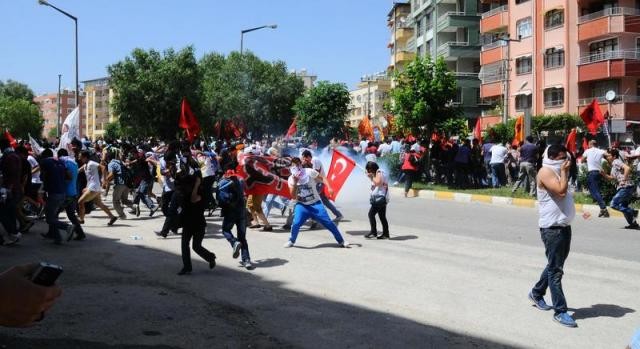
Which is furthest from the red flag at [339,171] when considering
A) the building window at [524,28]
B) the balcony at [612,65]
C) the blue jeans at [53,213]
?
the building window at [524,28]

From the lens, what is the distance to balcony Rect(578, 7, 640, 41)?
3956 cm

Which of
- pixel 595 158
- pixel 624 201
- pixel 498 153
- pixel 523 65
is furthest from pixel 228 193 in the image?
pixel 523 65

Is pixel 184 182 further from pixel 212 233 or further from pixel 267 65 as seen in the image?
pixel 267 65

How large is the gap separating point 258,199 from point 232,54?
4994cm

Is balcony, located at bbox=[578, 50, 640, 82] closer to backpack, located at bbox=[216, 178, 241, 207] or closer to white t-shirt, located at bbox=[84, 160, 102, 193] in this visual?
white t-shirt, located at bbox=[84, 160, 102, 193]

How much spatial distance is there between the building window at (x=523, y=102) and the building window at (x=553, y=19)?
4954 mm

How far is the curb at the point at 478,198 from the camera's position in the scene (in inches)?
655

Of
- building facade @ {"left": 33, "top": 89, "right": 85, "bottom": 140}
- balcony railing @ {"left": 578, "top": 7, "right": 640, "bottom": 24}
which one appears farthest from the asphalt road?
building facade @ {"left": 33, "top": 89, "right": 85, "bottom": 140}

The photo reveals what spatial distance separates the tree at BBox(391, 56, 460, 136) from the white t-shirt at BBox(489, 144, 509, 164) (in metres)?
3.19

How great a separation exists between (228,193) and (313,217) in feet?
5.90

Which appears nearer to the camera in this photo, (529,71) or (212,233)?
(212,233)

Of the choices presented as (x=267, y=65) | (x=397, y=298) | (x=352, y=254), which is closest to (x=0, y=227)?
(x=352, y=254)

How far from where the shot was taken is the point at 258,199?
43.6 ft

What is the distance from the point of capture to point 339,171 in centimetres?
1370
